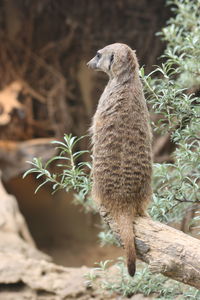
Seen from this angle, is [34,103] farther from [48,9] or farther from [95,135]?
[95,135]

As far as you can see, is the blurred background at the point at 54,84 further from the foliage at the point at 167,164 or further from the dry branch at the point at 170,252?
the dry branch at the point at 170,252

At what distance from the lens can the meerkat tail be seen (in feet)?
4.41

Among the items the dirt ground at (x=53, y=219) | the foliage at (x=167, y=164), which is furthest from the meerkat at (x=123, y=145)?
the dirt ground at (x=53, y=219)

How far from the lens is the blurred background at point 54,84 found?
4.50m

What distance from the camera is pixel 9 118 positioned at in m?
4.66

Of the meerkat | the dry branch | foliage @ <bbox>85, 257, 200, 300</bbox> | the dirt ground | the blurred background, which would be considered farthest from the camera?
the dirt ground

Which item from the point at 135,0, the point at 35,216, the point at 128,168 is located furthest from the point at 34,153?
the point at 128,168

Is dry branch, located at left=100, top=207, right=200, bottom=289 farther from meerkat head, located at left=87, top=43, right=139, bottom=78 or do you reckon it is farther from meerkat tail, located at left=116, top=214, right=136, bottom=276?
meerkat head, located at left=87, top=43, right=139, bottom=78

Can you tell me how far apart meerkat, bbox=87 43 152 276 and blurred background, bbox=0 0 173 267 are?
2.92 metres

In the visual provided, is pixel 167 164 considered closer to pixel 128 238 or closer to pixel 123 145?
pixel 123 145

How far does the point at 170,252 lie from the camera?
1320 millimetres

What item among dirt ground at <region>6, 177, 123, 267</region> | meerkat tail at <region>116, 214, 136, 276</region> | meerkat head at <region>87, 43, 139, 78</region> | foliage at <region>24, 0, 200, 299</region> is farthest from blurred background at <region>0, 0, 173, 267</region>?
meerkat tail at <region>116, 214, 136, 276</region>

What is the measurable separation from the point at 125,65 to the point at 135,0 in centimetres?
323

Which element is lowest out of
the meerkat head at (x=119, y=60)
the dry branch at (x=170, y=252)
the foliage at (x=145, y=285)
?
the foliage at (x=145, y=285)
